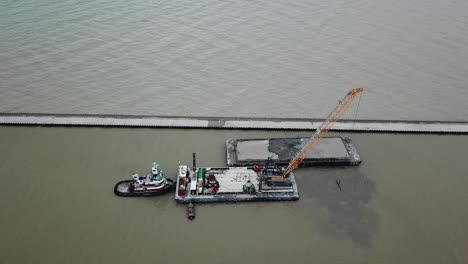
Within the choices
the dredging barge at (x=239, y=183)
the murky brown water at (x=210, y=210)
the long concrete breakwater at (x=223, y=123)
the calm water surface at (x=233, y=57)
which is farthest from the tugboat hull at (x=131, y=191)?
the calm water surface at (x=233, y=57)

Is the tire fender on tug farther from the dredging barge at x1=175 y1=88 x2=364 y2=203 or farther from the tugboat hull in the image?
the tugboat hull

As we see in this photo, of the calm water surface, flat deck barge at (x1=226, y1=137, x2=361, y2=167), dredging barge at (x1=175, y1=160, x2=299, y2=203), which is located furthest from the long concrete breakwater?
dredging barge at (x1=175, y1=160, x2=299, y2=203)

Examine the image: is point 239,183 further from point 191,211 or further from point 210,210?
point 191,211

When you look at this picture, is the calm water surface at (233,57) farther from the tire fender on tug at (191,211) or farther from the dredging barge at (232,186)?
the tire fender on tug at (191,211)

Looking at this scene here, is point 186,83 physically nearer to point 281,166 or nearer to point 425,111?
point 281,166

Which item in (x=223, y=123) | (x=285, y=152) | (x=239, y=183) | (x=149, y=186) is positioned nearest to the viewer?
(x=149, y=186)

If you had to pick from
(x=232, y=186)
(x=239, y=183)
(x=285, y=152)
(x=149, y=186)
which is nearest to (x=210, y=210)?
(x=232, y=186)

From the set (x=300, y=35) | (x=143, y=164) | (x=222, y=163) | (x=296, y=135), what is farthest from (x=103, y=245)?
(x=300, y=35)
